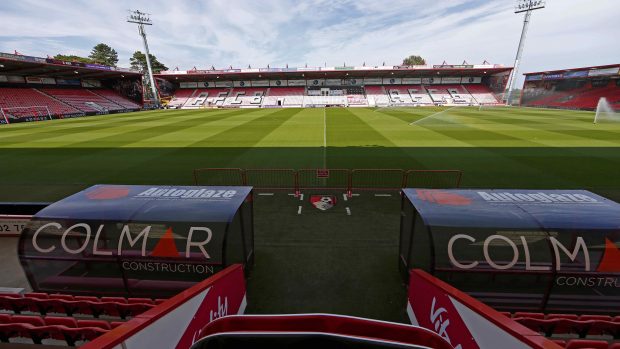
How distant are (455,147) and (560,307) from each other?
Answer: 16.1m

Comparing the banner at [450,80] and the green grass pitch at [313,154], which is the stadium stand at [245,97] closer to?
the green grass pitch at [313,154]

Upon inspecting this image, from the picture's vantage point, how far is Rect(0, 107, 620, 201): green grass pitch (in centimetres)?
1350

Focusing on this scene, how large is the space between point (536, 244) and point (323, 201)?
7.09 m

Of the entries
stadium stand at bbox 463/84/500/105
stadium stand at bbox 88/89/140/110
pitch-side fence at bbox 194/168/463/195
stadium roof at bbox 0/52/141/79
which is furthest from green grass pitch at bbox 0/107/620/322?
stadium stand at bbox 463/84/500/105

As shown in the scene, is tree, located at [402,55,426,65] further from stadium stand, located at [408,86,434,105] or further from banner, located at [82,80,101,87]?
banner, located at [82,80,101,87]

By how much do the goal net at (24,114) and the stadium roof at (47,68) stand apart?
21.4 ft

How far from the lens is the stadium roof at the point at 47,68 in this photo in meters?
38.8

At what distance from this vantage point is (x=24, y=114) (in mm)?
42719

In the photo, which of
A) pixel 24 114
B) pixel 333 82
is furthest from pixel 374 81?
pixel 24 114

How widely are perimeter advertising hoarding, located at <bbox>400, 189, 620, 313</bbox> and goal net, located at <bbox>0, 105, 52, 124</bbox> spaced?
59.8 m

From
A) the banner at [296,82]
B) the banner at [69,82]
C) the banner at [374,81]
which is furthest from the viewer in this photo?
the banner at [296,82]

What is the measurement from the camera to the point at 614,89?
50.0 meters

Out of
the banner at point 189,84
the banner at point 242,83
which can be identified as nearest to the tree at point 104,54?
the banner at point 189,84

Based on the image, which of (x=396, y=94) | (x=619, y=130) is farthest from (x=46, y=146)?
(x=396, y=94)
